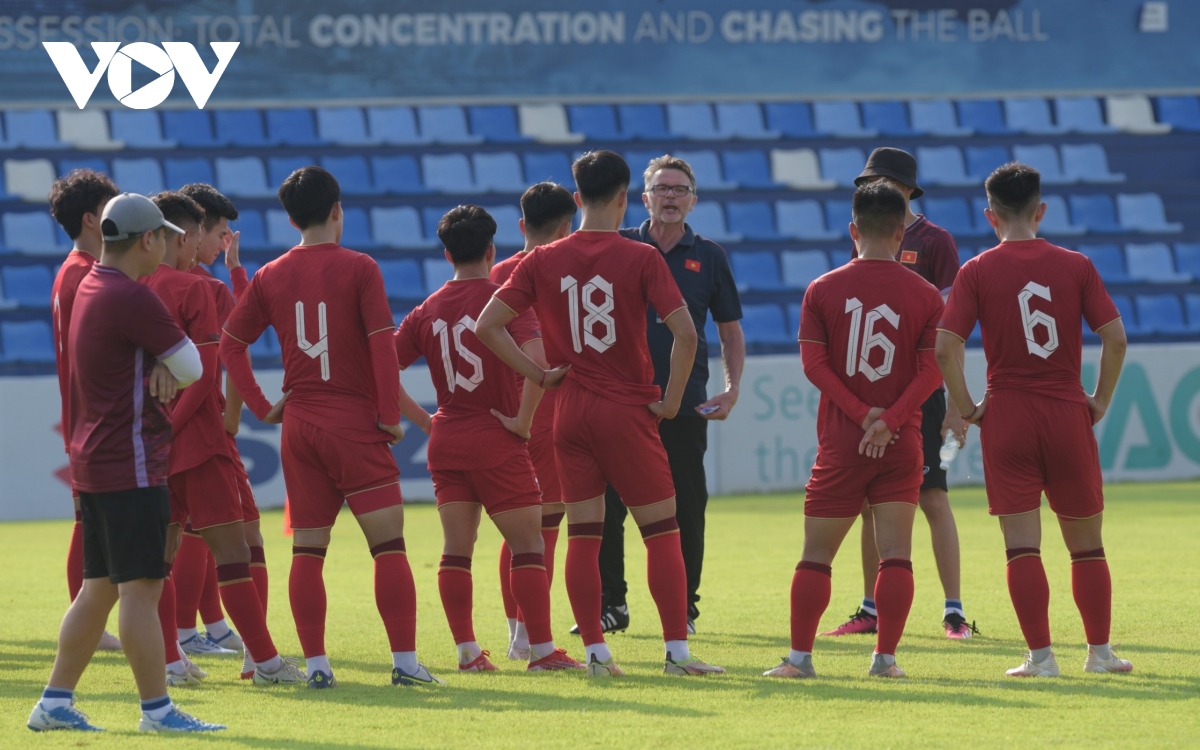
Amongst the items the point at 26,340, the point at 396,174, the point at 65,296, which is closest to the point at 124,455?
the point at 65,296

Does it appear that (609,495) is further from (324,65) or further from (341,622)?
(324,65)

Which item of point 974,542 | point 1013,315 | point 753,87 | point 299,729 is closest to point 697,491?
point 1013,315

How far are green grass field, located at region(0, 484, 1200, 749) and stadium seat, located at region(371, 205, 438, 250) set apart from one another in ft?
26.4

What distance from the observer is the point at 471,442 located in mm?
5863

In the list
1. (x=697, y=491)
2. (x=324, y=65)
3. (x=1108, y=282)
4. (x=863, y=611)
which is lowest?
(x=863, y=611)

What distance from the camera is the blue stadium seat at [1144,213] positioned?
59.0ft

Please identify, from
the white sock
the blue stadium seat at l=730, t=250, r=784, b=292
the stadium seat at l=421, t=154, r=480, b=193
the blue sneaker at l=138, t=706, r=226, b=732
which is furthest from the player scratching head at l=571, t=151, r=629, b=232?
the stadium seat at l=421, t=154, r=480, b=193

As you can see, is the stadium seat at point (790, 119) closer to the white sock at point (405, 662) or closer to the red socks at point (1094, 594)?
the red socks at point (1094, 594)

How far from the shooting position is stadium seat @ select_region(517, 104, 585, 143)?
17672 mm

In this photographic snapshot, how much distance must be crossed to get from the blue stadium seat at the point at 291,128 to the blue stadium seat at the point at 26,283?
2984 millimetres

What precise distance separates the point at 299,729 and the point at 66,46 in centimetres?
1408

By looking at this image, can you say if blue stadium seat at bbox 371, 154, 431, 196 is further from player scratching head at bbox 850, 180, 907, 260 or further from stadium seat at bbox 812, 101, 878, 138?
player scratching head at bbox 850, 180, 907, 260

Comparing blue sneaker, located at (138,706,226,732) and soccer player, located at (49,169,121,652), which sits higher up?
soccer player, located at (49,169,121,652)

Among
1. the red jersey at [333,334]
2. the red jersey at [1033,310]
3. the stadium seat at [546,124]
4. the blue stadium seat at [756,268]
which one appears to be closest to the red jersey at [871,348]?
the red jersey at [1033,310]
